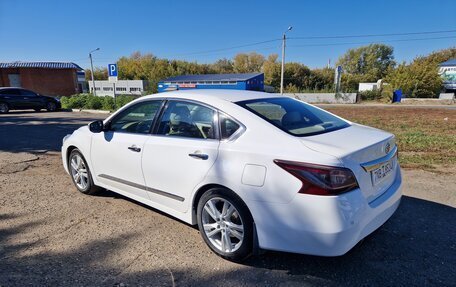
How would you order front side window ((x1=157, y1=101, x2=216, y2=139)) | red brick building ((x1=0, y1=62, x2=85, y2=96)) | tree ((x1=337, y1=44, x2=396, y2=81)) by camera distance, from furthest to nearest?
tree ((x1=337, y1=44, x2=396, y2=81)) < red brick building ((x1=0, y1=62, x2=85, y2=96)) < front side window ((x1=157, y1=101, x2=216, y2=139))

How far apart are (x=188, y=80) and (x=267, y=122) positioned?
4357cm

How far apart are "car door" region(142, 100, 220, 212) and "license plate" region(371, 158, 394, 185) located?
1.38 m

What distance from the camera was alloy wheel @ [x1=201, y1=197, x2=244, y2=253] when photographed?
277 centimetres

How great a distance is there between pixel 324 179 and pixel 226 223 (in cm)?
104

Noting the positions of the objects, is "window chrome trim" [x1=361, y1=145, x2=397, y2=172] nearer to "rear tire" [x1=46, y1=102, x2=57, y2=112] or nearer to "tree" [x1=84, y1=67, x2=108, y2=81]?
"rear tire" [x1=46, y1=102, x2=57, y2=112]

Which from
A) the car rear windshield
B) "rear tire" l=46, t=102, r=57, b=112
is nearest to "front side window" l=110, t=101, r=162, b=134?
the car rear windshield

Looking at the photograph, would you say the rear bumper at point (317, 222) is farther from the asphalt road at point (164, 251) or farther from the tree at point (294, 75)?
the tree at point (294, 75)

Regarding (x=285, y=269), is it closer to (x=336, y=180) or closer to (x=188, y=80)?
(x=336, y=180)

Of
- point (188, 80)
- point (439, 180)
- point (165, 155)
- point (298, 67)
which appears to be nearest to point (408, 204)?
point (439, 180)

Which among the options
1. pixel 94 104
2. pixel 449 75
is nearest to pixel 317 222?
pixel 94 104

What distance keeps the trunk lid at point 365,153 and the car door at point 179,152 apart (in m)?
0.94

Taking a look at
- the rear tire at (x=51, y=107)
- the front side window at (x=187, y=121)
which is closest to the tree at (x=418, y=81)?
the rear tire at (x=51, y=107)

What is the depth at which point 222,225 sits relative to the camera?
287cm

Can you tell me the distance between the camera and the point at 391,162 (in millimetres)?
2920
